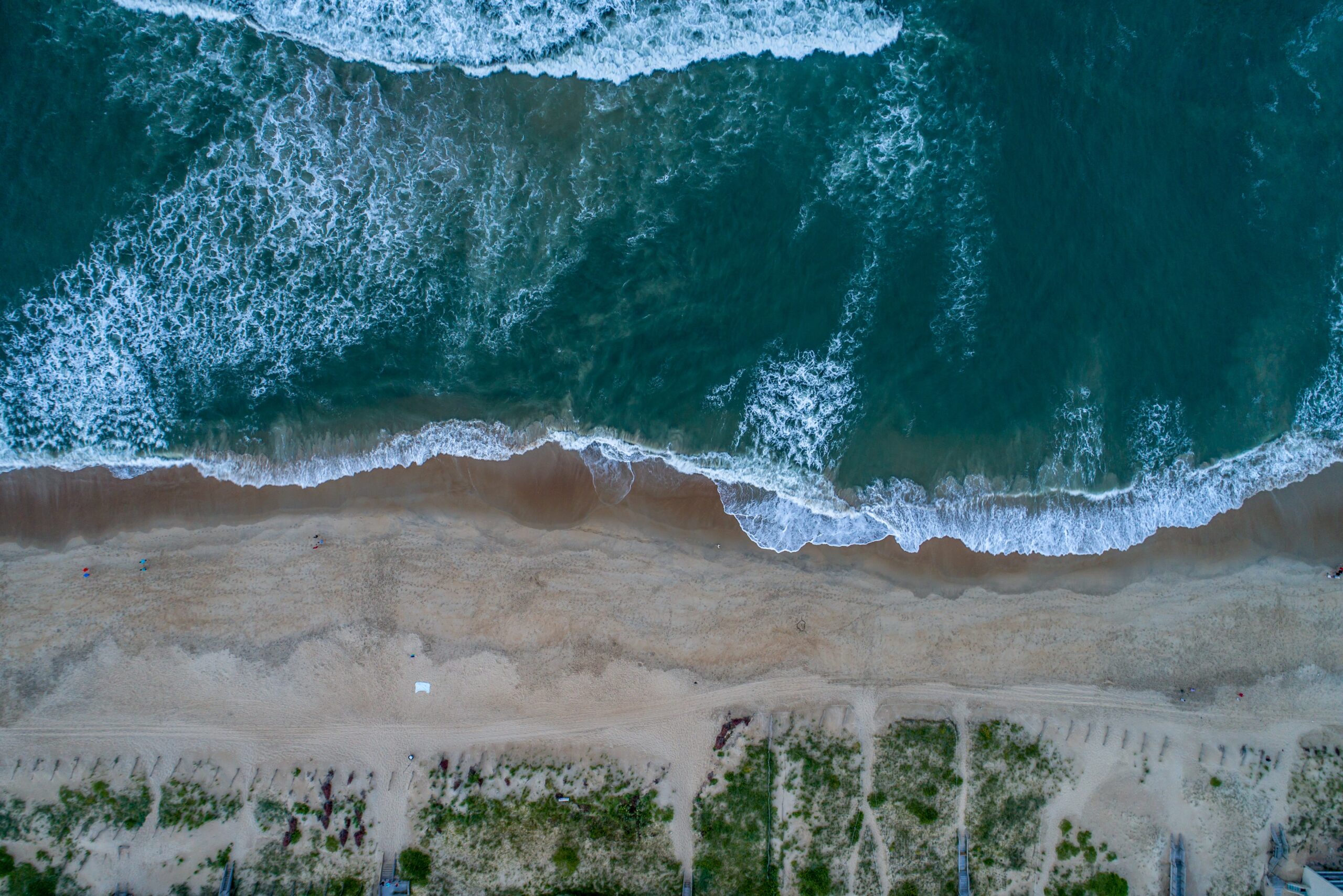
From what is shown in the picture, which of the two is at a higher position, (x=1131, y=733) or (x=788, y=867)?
(x=1131, y=733)

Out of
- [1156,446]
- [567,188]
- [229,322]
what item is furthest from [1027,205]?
[229,322]

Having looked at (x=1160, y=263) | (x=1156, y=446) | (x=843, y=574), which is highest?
(x=1160, y=263)

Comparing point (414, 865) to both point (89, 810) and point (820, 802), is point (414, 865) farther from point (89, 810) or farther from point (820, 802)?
point (820, 802)

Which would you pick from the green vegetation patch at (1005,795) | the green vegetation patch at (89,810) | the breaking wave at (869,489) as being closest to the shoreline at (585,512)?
the breaking wave at (869,489)

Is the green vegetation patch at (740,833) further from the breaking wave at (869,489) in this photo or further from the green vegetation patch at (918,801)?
the breaking wave at (869,489)

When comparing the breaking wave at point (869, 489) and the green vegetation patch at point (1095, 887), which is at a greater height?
the breaking wave at point (869, 489)

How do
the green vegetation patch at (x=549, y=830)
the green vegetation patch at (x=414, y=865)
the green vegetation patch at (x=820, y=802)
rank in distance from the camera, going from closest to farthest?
the green vegetation patch at (x=414, y=865) → the green vegetation patch at (x=549, y=830) → the green vegetation patch at (x=820, y=802)

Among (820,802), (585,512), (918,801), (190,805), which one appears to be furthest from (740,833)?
(190,805)

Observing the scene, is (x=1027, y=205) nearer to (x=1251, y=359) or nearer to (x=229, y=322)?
(x=1251, y=359)
